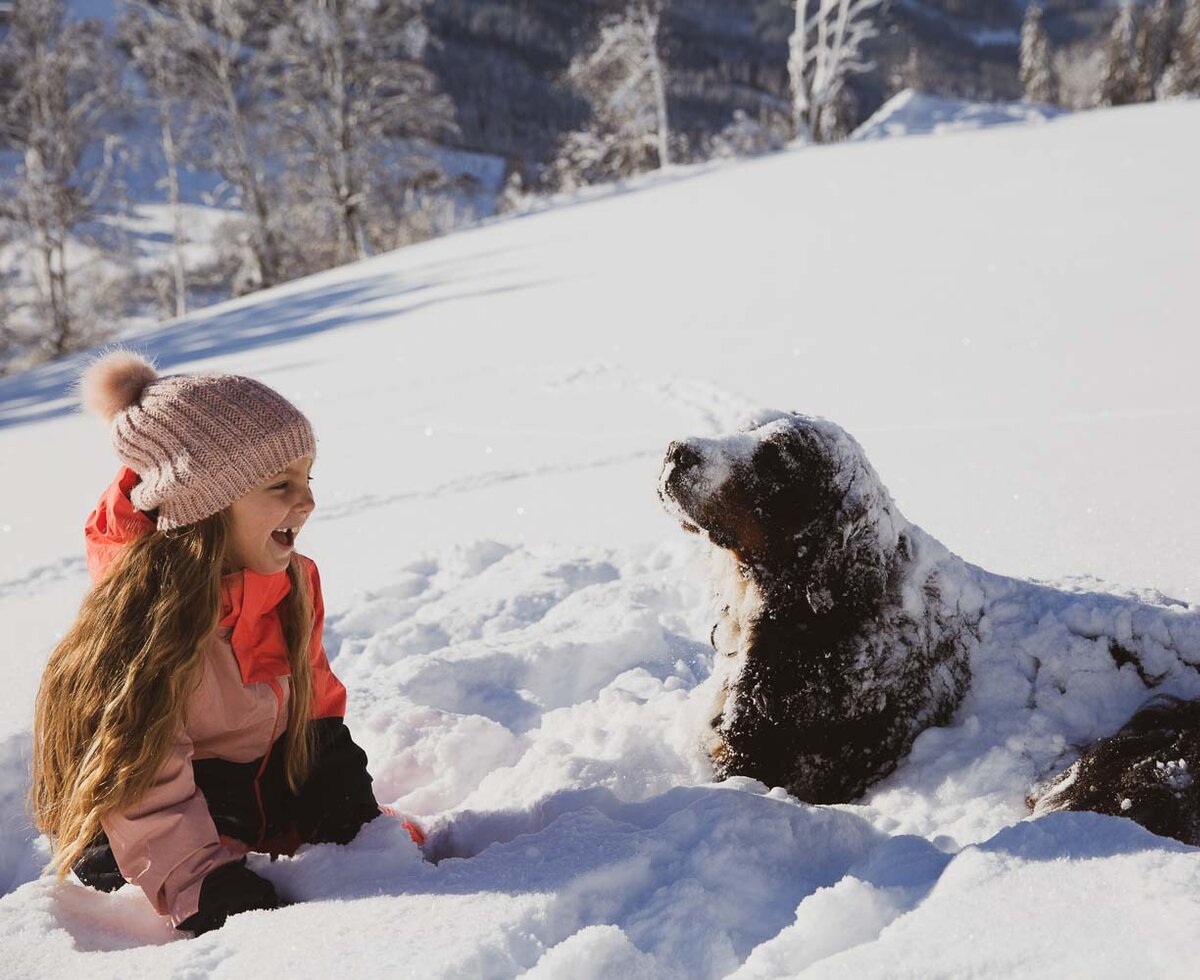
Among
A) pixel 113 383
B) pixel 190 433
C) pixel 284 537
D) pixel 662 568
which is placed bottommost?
pixel 662 568

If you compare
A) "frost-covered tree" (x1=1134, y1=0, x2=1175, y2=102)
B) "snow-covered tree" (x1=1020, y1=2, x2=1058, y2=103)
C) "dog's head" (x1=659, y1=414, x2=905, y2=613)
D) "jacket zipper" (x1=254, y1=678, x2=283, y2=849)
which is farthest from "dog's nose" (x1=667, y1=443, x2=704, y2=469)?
"snow-covered tree" (x1=1020, y1=2, x2=1058, y2=103)

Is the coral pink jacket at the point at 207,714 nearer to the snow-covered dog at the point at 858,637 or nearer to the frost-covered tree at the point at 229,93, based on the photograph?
the snow-covered dog at the point at 858,637

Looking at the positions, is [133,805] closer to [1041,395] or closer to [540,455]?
[540,455]

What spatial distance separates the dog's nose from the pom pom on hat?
1242 millimetres

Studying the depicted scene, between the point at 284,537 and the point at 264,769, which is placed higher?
the point at 284,537

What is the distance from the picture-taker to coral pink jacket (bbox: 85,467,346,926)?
6.08ft

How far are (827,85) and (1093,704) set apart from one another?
22.0m

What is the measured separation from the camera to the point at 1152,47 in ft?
151

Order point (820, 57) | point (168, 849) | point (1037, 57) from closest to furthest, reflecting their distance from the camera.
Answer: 1. point (168, 849)
2. point (820, 57)
3. point (1037, 57)

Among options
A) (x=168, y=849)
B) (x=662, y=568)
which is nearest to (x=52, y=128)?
(x=662, y=568)

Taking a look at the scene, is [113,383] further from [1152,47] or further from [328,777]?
[1152,47]

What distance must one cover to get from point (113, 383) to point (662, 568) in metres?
2.21

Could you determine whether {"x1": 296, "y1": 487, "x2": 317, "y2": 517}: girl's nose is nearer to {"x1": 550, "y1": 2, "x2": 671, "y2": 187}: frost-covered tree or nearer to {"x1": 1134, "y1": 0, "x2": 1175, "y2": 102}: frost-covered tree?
{"x1": 550, "y1": 2, "x2": 671, "y2": 187}: frost-covered tree

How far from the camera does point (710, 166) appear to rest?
53.0ft
